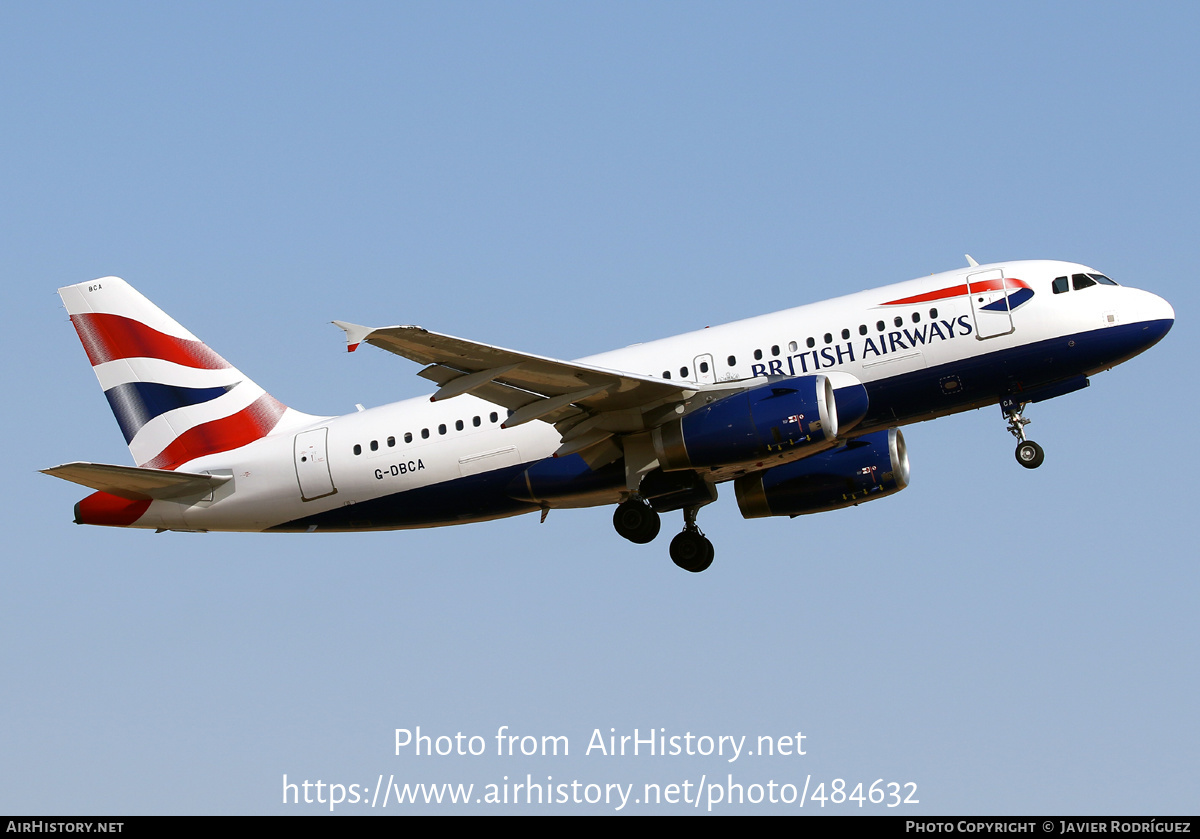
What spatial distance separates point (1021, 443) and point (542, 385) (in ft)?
34.8

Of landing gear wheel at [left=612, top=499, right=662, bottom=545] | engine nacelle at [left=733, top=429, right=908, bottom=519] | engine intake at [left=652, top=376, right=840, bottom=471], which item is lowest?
landing gear wheel at [left=612, top=499, right=662, bottom=545]

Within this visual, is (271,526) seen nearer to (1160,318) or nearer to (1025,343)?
(1025,343)

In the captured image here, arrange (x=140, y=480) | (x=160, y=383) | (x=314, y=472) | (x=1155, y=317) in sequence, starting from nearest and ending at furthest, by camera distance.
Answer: (x=1155, y=317)
(x=140, y=480)
(x=314, y=472)
(x=160, y=383)

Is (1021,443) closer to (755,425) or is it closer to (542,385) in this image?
(755,425)

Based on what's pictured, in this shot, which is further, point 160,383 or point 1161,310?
point 160,383

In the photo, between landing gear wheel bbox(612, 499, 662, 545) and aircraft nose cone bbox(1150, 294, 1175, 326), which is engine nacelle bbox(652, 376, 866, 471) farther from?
aircraft nose cone bbox(1150, 294, 1175, 326)

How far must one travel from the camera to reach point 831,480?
3378 cm

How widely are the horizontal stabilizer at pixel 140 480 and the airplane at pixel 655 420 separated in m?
0.05

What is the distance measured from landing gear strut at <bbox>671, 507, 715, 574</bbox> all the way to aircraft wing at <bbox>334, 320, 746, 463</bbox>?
4685mm

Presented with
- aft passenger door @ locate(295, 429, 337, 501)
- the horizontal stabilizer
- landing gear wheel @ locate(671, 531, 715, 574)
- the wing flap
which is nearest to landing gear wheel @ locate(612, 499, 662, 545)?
landing gear wheel @ locate(671, 531, 715, 574)

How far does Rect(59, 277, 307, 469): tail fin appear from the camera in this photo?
34656mm

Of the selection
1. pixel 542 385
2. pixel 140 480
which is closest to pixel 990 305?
pixel 542 385

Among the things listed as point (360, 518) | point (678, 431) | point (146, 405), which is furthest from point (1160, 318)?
point (146, 405)

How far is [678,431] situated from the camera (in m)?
29.8
